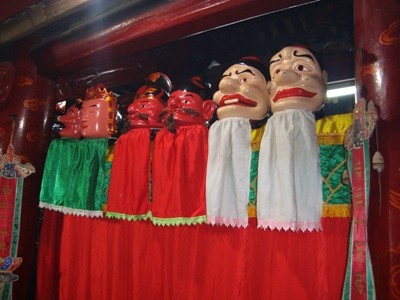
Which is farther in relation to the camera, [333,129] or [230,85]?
[230,85]

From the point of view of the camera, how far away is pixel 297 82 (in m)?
1.96

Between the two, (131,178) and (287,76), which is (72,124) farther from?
(287,76)

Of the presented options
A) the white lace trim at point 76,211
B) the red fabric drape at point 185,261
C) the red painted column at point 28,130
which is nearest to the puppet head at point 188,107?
the red fabric drape at point 185,261

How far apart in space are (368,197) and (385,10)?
3.21 feet

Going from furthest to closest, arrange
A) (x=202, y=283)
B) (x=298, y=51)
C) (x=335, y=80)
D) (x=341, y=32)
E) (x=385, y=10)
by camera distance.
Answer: (x=341, y=32)
(x=335, y=80)
(x=202, y=283)
(x=298, y=51)
(x=385, y=10)

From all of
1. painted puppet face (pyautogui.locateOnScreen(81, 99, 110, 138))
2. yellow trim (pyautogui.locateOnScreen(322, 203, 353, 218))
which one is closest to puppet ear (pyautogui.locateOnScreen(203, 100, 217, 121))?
painted puppet face (pyautogui.locateOnScreen(81, 99, 110, 138))

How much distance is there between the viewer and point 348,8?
2709 millimetres

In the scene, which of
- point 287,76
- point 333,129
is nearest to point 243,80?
point 287,76

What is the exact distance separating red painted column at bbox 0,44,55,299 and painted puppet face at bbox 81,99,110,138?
0.59 m

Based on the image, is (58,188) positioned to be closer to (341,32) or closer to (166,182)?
(166,182)

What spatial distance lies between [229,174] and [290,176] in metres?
0.43

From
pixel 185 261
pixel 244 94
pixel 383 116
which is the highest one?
pixel 244 94

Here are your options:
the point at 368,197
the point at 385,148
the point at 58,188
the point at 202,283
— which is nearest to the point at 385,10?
the point at 385,148

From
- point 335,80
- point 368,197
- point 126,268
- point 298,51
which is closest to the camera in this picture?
point 368,197
